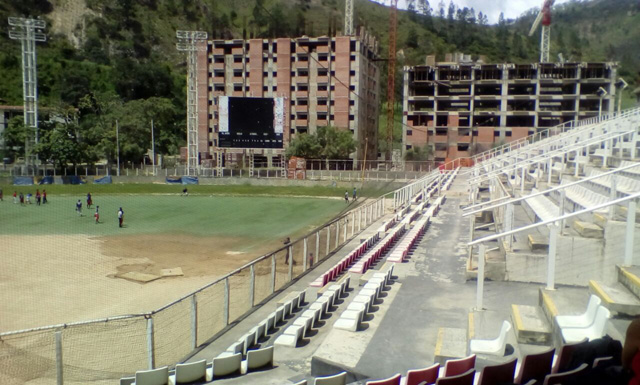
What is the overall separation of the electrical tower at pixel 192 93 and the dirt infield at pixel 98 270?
26124mm

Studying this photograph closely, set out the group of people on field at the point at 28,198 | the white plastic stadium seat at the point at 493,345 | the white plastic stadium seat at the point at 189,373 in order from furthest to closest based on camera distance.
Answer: the group of people on field at the point at 28,198 → the white plastic stadium seat at the point at 189,373 → the white plastic stadium seat at the point at 493,345

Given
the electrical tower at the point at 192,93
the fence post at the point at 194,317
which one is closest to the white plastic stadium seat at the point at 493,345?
the fence post at the point at 194,317

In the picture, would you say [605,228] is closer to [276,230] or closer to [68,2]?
[276,230]

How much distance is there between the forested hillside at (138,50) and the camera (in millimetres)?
53781

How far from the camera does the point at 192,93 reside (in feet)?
164

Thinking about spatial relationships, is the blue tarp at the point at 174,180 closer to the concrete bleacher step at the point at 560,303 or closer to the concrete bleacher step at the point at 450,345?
the concrete bleacher step at the point at 450,345

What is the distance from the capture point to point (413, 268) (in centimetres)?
956

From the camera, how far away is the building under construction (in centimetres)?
5238

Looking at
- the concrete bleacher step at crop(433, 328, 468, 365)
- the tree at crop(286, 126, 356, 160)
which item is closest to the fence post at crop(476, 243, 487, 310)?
the concrete bleacher step at crop(433, 328, 468, 365)

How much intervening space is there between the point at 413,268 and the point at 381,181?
3330cm

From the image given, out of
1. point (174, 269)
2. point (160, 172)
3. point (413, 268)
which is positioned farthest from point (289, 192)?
point (413, 268)

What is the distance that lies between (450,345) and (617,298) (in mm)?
1583

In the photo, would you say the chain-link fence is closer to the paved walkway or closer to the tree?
the paved walkway

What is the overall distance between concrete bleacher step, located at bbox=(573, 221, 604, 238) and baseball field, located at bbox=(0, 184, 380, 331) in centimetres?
962
